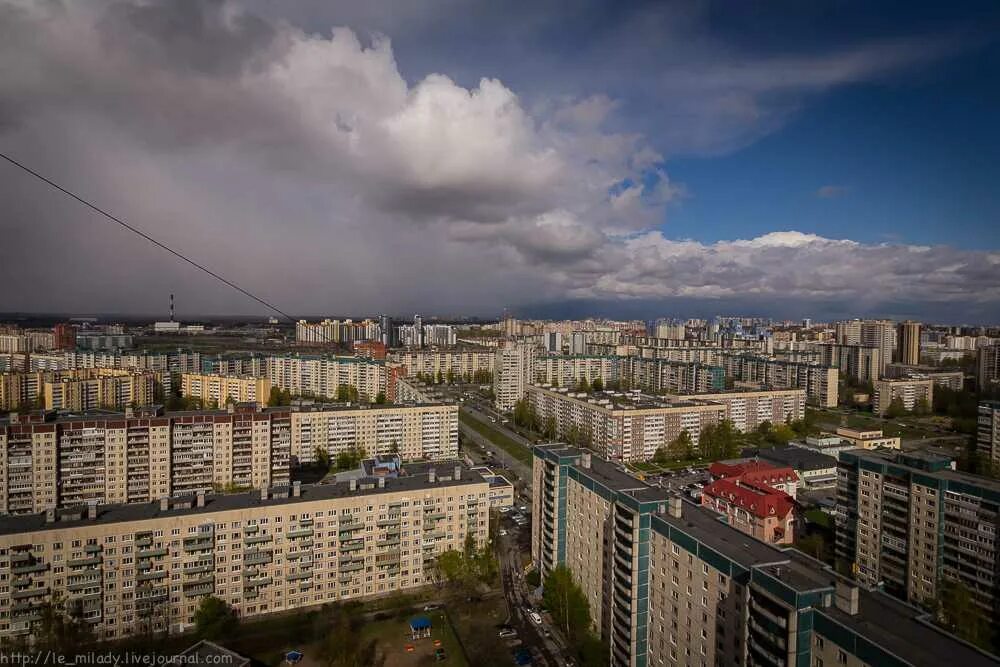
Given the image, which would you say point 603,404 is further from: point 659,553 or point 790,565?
point 790,565

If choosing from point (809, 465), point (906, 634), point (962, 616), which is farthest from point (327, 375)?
point (906, 634)

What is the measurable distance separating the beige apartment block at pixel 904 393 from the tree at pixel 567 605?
71.9 ft

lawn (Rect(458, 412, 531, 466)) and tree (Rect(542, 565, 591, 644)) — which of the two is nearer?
tree (Rect(542, 565, 591, 644))

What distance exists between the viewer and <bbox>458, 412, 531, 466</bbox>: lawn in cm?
1675

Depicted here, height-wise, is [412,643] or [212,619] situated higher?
[212,619]

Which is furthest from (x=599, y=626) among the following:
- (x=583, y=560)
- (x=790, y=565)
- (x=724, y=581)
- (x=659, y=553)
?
(x=790, y=565)

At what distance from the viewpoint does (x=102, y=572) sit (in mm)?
6883

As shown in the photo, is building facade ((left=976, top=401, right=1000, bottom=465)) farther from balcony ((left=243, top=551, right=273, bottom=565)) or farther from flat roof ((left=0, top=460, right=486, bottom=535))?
balcony ((left=243, top=551, right=273, bottom=565))

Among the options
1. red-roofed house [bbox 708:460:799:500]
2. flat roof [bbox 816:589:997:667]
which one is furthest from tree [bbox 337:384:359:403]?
flat roof [bbox 816:589:997:667]

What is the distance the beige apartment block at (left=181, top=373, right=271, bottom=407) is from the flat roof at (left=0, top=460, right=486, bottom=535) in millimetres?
11363

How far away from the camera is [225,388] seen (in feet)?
65.7

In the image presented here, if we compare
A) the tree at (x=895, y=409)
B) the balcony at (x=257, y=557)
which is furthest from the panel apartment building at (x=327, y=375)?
the tree at (x=895, y=409)

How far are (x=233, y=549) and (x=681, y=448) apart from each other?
12.9 meters

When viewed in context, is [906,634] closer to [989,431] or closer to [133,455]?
[133,455]
